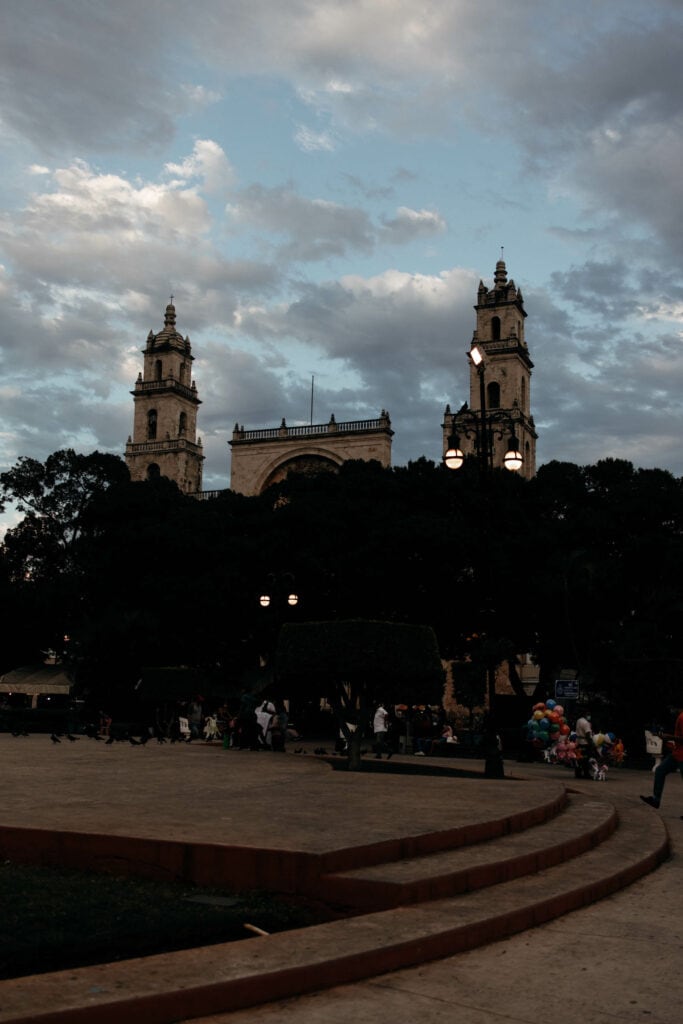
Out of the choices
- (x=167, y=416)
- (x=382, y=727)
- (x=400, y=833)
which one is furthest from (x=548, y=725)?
(x=167, y=416)

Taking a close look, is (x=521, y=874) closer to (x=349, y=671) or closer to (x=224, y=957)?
(x=224, y=957)

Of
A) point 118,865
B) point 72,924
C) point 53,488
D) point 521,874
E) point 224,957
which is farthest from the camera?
point 53,488

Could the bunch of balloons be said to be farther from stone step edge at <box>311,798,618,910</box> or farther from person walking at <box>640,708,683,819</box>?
stone step edge at <box>311,798,618,910</box>

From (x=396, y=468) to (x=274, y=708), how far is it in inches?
873

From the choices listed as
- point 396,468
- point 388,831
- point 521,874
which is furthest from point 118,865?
point 396,468

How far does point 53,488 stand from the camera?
5016 centimetres

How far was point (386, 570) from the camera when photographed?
35.5 m

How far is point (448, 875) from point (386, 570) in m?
29.5

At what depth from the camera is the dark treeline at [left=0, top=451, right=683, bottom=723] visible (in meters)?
33.5

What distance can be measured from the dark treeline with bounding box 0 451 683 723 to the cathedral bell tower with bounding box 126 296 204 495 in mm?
23925

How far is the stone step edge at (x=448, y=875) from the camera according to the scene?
5.67 meters

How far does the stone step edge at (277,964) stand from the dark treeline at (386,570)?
83.6ft

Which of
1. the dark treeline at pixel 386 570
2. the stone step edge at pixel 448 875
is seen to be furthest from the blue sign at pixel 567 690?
the stone step edge at pixel 448 875

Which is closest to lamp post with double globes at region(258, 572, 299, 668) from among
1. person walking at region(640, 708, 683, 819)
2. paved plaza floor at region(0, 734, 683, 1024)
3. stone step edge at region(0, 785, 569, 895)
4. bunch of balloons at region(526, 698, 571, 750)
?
bunch of balloons at region(526, 698, 571, 750)
